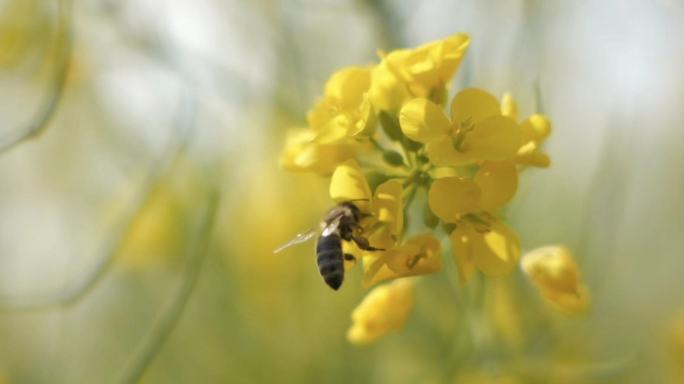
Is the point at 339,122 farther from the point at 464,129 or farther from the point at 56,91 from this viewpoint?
the point at 56,91

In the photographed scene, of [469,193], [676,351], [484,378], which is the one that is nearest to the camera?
[469,193]

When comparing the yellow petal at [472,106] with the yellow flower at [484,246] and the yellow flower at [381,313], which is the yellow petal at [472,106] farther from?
the yellow flower at [381,313]

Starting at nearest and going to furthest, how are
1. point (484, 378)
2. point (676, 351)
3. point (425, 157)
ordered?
1. point (425, 157)
2. point (484, 378)
3. point (676, 351)

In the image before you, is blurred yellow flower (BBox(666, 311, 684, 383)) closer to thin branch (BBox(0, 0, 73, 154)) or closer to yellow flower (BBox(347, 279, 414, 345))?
yellow flower (BBox(347, 279, 414, 345))

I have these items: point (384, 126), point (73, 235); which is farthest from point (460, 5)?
point (73, 235)

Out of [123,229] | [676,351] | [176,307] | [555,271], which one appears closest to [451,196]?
[555,271]

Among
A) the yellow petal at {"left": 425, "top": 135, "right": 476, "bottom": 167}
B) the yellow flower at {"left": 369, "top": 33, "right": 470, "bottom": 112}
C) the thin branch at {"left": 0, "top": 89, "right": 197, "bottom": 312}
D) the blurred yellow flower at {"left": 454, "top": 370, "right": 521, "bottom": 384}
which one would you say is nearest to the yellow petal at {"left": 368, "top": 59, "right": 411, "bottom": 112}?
the yellow flower at {"left": 369, "top": 33, "right": 470, "bottom": 112}

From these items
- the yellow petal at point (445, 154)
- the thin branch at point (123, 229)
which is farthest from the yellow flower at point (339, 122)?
the thin branch at point (123, 229)

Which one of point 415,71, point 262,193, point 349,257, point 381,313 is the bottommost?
point 262,193
